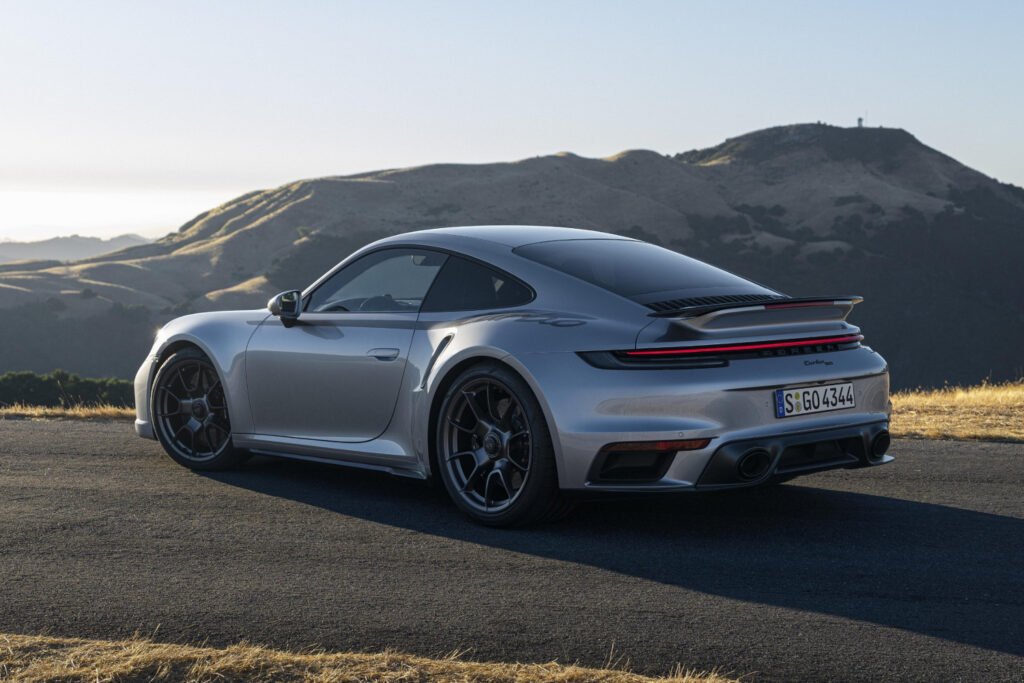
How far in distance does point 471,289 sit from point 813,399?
70.5 inches

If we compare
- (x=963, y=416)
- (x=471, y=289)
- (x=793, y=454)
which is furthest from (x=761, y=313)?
(x=963, y=416)

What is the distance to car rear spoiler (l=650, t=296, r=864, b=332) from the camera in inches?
205

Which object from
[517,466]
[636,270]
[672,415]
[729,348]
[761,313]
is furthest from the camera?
[636,270]

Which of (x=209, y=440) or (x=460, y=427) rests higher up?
(x=460, y=427)

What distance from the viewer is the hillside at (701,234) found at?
88625 millimetres

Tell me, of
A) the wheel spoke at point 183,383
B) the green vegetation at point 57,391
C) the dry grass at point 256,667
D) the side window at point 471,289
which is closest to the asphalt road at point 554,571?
the dry grass at point 256,667

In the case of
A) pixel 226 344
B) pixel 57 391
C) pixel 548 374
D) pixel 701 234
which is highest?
pixel 701 234

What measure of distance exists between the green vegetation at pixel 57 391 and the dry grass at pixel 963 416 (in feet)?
57.8

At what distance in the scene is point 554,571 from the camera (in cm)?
486

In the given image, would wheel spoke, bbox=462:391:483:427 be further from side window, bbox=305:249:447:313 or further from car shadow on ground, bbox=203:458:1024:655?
side window, bbox=305:249:447:313

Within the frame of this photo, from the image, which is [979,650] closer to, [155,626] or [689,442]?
[689,442]

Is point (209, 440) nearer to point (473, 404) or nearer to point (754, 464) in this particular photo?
point (473, 404)

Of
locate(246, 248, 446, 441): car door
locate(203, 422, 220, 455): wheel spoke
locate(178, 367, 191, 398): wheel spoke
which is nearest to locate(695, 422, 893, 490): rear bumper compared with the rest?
locate(246, 248, 446, 441): car door

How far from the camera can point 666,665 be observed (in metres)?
3.65
